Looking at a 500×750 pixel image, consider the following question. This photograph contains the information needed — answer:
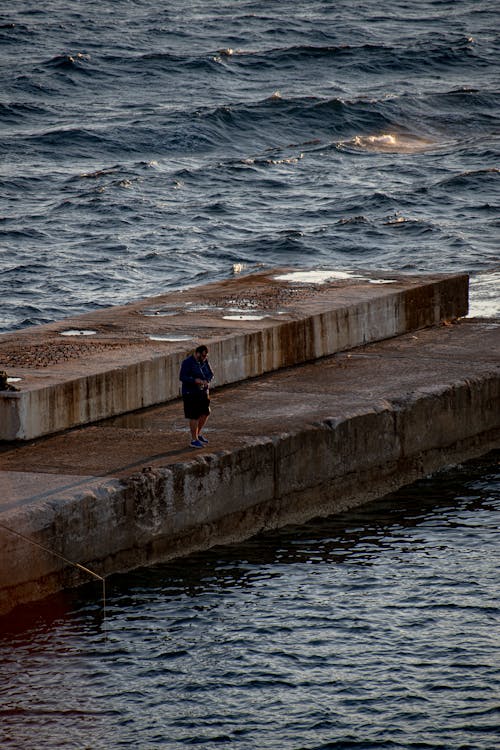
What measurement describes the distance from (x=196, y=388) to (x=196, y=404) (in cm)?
20

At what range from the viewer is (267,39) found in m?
67.1

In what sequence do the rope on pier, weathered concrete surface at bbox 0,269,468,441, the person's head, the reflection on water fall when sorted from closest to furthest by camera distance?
the reflection on water < the rope on pier < the person's head < weathered concrete surface at bbox 0,269,468,441

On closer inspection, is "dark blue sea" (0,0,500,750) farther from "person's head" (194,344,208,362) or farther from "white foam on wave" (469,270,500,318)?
"person's head" (194,344,208,362)

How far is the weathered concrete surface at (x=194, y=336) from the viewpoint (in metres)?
16.8

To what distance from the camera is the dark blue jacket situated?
1552 centimetres

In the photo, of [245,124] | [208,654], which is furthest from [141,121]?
[208,654]

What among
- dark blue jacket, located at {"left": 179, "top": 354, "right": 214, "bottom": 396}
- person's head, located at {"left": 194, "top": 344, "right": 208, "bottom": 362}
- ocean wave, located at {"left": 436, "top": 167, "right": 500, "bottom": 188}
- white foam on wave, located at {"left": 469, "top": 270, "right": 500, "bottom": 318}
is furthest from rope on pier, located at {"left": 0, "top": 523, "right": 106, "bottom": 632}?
ocean wave, located at {"left": 436, "top": 167, "right": 500, "bottom": 188}

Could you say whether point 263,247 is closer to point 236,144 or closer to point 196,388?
point 236,144

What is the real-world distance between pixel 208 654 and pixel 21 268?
2162 cm

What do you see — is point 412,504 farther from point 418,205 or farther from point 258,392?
point 418,205

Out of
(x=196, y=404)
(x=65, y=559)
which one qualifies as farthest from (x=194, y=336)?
(x=65, y=559)

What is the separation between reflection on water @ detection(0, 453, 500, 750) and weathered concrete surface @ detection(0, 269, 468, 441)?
2.72m

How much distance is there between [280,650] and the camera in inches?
519

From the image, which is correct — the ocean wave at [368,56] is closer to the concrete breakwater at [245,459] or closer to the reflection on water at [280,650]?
the concrete breakwater at [245,459]
